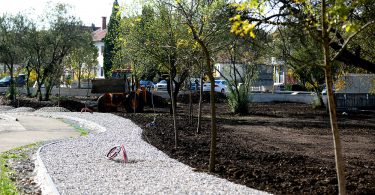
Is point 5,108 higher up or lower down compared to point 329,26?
lower down

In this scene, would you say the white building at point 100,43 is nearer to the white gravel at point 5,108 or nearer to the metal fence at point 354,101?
the white gravel at point 5,108

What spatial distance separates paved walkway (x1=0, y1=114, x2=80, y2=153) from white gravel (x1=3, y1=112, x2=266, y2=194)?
207 centimetres

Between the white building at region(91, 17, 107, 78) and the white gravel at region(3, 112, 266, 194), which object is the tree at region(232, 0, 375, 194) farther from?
the white building at region(91, 17, 107, 78)

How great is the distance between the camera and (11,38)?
115 feet

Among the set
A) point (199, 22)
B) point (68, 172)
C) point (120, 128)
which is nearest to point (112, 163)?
point (68, 172)

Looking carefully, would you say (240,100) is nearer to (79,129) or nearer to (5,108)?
(79,129)

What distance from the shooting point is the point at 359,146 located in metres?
14.4

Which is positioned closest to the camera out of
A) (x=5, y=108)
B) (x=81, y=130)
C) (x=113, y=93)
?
(x=81, y=130)

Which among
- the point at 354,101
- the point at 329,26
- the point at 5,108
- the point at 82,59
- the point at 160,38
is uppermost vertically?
the point at 82,59

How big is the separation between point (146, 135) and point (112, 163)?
5392 mm

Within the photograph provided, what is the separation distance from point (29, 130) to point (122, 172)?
34.8 ft

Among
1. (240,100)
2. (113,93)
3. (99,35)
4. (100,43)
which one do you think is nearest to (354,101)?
(240,100)

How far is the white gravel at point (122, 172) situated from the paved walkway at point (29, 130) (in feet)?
6.80

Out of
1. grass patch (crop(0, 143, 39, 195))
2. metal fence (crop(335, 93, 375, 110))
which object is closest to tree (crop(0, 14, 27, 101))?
metal fence (crop(335, 93, 375, 110))
